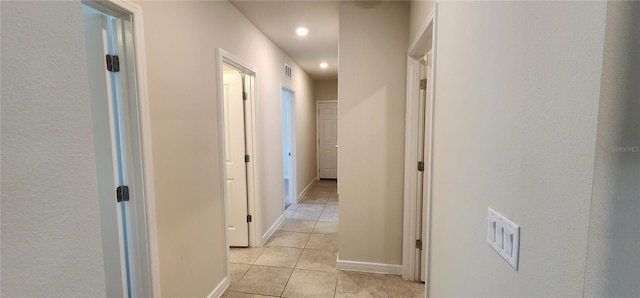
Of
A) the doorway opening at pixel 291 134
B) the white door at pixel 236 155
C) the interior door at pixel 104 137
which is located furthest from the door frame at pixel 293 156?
the interior door at pixel 104 137

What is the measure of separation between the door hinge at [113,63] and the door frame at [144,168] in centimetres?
9

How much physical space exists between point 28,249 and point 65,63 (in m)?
0.34

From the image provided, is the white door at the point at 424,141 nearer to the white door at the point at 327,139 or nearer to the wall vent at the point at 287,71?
the wall vent at the point at 287,71

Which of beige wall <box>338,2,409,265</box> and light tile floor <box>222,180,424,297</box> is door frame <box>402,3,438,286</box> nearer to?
beige wall <box>338,2,409,265</box>

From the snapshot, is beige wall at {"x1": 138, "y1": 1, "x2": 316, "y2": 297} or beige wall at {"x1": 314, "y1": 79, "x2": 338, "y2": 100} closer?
beige wall at {"x1": 138, "y1": 1, "x2": 316, "y2": 297}

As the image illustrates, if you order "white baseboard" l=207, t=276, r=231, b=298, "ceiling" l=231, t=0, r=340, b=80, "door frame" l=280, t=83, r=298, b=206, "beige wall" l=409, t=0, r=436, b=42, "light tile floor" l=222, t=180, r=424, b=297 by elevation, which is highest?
"ceiling" l=231, t=0, r=340, b=80

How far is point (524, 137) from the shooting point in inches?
26.1

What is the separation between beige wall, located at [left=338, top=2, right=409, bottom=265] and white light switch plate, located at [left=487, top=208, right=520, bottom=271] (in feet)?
5.21

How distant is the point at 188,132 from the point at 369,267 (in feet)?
6.46

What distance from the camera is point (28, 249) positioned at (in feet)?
1.53

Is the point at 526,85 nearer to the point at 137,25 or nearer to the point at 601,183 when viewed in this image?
the point at 601,183

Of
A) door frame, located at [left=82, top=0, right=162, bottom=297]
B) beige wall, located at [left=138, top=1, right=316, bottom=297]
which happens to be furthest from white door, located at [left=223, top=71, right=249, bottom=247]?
door frame, located at [left=82, top=0, right=162, bottom=297]

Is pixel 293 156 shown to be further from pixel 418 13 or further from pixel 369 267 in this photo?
pixel 418 13

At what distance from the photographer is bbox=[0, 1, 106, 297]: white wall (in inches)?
17.4
